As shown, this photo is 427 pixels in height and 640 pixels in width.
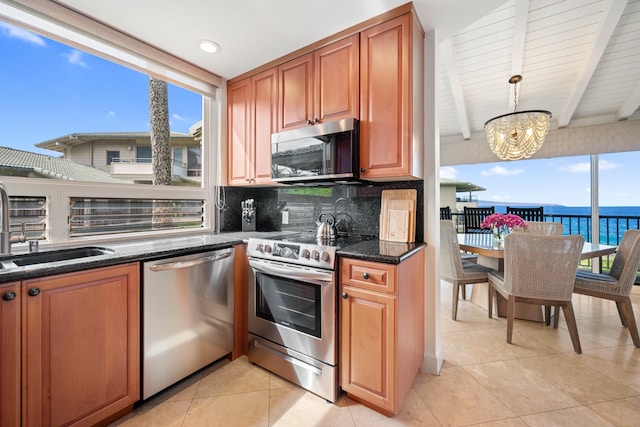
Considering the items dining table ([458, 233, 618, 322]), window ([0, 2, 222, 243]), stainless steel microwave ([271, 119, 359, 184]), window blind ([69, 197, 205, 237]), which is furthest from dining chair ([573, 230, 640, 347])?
window ([0, 2, 222, 243])

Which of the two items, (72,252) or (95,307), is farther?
(72,252)

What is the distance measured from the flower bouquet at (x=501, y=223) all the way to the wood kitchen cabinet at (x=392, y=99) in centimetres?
181

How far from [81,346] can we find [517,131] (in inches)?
160

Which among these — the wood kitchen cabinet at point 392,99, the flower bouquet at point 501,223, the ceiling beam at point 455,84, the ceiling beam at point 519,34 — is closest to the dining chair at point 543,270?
the flower bouquet at point 501,223

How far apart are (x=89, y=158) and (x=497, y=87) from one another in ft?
15.3

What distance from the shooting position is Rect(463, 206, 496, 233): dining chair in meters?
4.96

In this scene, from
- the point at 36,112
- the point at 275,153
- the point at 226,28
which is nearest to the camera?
the point at 36,112

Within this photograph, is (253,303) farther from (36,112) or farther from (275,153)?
(36,112)

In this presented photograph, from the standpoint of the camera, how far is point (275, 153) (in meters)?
2.14

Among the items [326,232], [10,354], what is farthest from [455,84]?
[10,354]

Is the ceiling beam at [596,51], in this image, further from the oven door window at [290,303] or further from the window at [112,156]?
the window at [112,156]

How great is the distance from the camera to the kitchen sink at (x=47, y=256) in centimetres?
138

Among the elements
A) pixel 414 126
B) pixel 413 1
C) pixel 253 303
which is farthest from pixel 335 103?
pixel 253 303

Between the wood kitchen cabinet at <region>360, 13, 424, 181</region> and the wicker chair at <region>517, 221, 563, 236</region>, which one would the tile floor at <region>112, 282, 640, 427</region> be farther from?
the wood kitchen cabinet at <region>360, 13, 424, 181</region>
